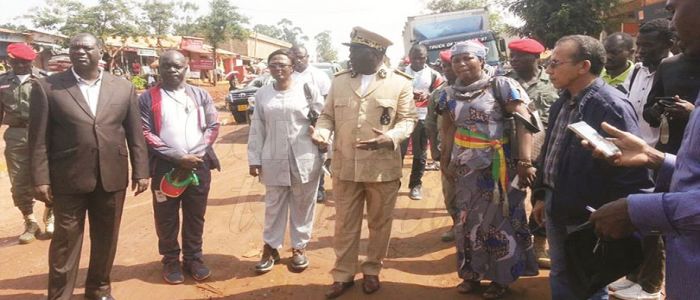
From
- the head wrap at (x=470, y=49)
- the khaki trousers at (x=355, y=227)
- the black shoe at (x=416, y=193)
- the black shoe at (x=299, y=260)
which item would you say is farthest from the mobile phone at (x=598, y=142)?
the black shoe at (x=416, y=193)

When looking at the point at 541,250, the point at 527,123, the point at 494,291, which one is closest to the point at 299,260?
the point at 494,291

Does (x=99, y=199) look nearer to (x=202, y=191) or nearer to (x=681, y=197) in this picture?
(x=202, y=191)

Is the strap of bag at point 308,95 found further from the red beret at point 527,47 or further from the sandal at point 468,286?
the sandal at point 468,286

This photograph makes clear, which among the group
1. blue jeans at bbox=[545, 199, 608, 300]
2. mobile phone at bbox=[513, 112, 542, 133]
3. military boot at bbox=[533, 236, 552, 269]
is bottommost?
military boot at bbox=[533, 236, 552, 269]

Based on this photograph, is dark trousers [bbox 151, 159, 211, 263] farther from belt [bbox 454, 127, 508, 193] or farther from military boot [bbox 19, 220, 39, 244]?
belt [bbox 454, 127, 508, 193]

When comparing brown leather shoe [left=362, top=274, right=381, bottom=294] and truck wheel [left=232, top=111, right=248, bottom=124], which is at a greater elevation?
brown leather shoe [left=362, top=274, right=381, bottom=294]

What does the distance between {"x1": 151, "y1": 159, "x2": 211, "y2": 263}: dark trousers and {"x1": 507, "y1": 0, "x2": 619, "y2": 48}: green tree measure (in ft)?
63.9

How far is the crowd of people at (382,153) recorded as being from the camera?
255 cm

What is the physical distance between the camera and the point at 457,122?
3.48 m

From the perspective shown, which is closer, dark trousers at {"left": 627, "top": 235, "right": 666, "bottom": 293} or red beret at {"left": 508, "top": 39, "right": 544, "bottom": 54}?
dark trousers at {"left": 627, "top": 235, "right": 666, "bottom": 293}

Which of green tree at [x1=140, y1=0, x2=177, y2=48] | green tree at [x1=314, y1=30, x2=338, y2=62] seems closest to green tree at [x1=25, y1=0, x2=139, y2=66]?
green tree at [x1=140, y1=0, x2=177, y2=48]

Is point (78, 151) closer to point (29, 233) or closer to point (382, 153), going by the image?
point (382, 153)

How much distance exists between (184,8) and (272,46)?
88.8ft

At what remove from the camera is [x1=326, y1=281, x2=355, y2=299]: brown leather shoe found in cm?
365
